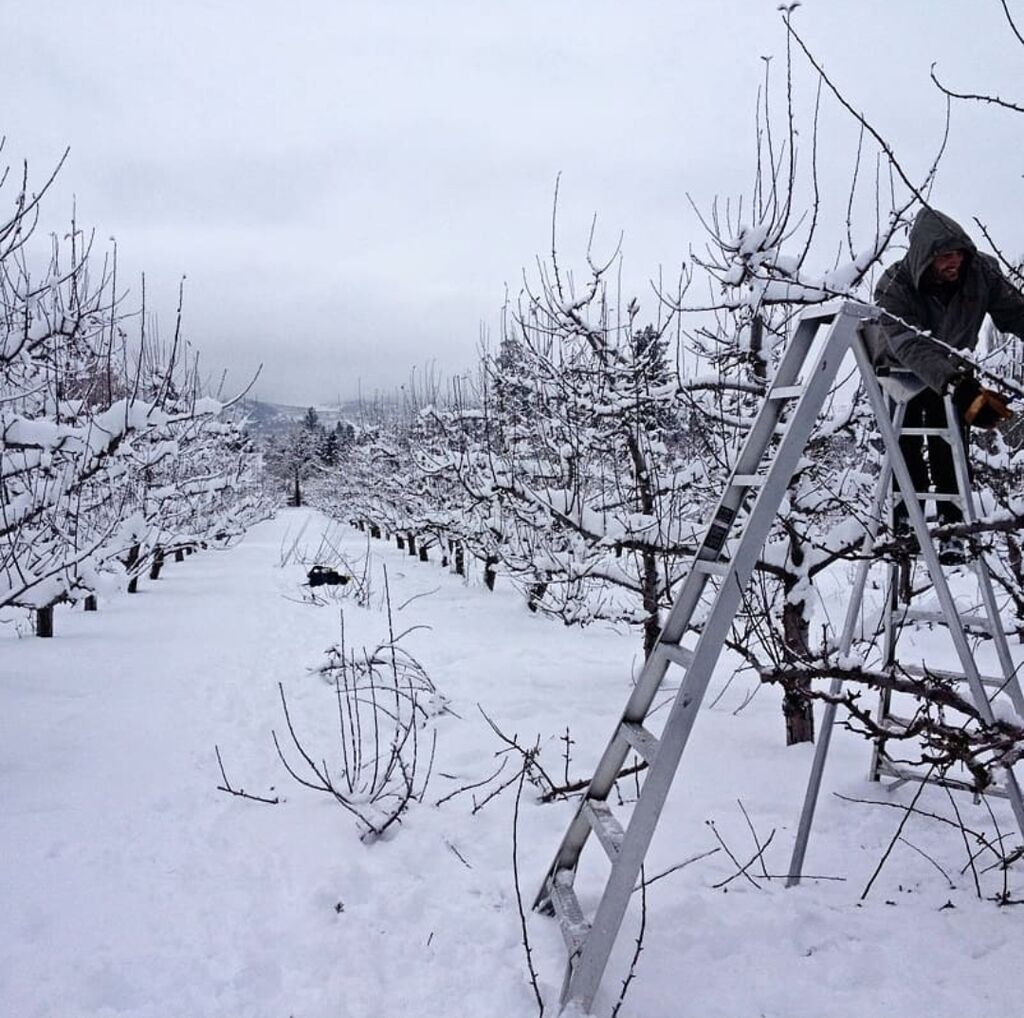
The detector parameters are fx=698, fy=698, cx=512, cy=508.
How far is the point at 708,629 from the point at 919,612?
152cm

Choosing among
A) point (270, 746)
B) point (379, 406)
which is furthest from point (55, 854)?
point (379, 406)

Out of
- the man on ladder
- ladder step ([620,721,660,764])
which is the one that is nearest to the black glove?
the man on ladder

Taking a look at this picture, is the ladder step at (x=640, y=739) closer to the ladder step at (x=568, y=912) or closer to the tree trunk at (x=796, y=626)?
the ladder step at (x=568, y=912)

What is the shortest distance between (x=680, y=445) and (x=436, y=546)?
22.4 m

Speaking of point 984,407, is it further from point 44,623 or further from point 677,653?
point 44,623

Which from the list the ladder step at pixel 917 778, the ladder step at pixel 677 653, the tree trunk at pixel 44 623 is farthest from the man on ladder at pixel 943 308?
the tree trunk at pixel 44 623

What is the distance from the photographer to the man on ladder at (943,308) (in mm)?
2434

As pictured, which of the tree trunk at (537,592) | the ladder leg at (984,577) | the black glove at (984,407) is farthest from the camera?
Answer: the tree trunk at (537,592)

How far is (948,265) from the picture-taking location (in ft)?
9.05

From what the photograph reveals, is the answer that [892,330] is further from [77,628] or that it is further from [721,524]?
[77,628]

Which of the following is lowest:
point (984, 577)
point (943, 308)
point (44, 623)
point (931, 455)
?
point (44, 623)

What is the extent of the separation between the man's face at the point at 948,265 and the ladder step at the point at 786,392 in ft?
3.39

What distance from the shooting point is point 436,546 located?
99.7ft

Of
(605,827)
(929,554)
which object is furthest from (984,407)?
(605,827)
